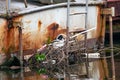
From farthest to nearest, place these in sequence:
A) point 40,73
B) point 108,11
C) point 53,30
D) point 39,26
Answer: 1. point 108,11
2. point 53,30
3. point 39,26
4. point 40,73

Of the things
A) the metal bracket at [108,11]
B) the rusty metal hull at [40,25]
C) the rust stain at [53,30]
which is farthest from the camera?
the metal bracket at [108,11]

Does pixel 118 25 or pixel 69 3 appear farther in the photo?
pixel 118 25

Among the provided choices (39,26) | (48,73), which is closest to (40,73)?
(48,73)

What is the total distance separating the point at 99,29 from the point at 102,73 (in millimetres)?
3681

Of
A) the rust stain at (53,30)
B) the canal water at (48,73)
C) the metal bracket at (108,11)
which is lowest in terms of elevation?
the canal water at (48,73)

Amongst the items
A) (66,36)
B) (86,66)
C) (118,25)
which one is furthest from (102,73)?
(118,25)

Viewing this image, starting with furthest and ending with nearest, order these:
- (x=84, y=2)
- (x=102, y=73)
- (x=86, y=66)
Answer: (x=84, y=2) < (x=86, y=66) < (x=102, y=73)

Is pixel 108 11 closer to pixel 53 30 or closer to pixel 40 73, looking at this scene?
pixel 53 30

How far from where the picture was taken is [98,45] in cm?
1435

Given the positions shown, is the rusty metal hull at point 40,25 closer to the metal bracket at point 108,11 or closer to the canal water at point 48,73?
the metal bracket at point 108,11

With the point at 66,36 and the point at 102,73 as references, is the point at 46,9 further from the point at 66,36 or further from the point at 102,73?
the point at 102,73

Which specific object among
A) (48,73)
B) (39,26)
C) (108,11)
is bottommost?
(48,73)

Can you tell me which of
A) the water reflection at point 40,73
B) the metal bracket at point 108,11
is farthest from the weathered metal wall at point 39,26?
the water reflection at point 40,73

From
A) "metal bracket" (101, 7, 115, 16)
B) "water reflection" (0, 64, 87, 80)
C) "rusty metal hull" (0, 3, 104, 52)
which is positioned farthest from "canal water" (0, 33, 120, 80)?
"metal bracket" (101, 7, 115, 16)
